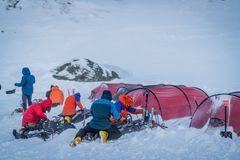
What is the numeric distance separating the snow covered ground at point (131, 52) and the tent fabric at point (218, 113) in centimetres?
36

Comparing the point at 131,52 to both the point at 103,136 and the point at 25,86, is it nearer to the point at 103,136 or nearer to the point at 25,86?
the point at 25,86

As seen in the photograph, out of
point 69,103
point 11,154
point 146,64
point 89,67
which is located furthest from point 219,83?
point 11,154

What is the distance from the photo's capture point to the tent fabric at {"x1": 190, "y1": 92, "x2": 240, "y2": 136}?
29.1ft

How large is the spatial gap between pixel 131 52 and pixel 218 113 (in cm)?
2430

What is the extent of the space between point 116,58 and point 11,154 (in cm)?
2434

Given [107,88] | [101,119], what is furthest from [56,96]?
[101,119]

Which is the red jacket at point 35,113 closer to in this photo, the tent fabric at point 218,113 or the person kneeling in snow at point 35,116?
the person kneeling in snow at point 35,116

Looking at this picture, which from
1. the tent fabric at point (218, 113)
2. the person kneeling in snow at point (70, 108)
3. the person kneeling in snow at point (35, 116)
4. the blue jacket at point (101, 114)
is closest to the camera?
the blue jacket at point (101, 114)

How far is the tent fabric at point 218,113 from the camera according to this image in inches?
349

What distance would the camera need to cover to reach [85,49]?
3338cm

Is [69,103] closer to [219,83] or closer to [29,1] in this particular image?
[219,83]

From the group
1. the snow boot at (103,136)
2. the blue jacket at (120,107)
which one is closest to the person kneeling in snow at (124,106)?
the blue jacket at (120,107)

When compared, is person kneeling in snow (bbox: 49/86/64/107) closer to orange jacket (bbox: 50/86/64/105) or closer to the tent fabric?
A: orange jacket (bbox: 50/86/64/105)

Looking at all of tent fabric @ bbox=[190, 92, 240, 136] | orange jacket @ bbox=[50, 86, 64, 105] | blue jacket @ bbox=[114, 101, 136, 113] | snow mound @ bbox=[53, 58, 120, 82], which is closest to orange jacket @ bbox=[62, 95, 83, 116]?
blue jacket @ bbox=[114, 101, 136, 113]
